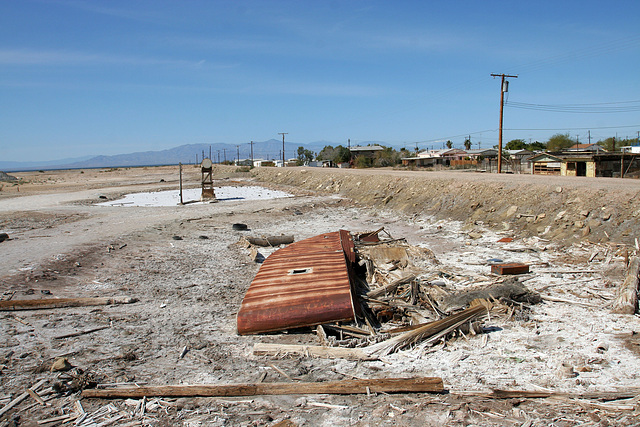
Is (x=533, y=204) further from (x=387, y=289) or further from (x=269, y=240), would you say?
(x=387, y=289)

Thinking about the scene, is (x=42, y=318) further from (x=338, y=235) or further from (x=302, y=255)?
(x=338, y=235)

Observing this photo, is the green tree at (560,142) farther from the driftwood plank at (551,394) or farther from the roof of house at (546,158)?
the driftwood plank at (551,394)

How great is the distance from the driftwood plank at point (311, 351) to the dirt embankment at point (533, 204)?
10.2 m

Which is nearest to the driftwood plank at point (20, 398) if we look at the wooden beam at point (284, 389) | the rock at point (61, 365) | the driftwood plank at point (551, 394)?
the rock at point (61, 365)

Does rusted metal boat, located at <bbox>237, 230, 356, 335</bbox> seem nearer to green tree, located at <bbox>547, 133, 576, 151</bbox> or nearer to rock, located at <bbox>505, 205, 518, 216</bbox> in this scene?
rock, located at <bbox>505, 205, 518, 216</bbox>

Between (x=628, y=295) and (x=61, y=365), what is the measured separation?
420 inches

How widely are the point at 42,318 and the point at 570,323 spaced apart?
10.5 metres

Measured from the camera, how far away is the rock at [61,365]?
6.89 meters

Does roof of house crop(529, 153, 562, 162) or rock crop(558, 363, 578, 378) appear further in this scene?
roof of house crop(529, 153, 562, 162)

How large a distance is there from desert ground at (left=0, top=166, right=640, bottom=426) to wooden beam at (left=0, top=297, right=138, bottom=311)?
0.18 m

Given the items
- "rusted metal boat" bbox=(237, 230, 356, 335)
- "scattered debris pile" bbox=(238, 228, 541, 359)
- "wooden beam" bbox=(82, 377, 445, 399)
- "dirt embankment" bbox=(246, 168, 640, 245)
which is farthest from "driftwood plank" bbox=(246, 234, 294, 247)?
"wooden beam" bbox=(82, 377, 445, 399)

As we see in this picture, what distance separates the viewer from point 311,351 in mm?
7621

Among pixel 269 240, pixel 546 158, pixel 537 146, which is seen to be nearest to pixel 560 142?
pixel 537 146

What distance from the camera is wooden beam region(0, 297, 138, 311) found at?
948 centimetres
